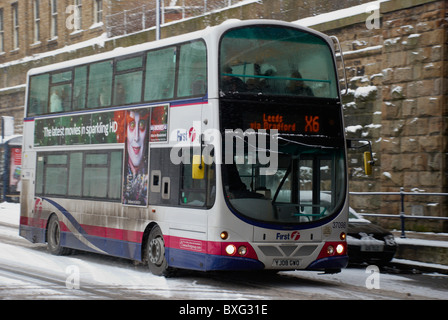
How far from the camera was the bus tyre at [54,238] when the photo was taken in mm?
17781

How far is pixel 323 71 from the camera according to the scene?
44.6 feet

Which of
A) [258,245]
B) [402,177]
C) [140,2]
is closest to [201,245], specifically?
[258,245]

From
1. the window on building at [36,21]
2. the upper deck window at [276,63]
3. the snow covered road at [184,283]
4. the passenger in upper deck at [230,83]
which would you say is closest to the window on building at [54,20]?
the window on building at [36,21]

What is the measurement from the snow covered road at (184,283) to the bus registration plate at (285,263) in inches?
13.7

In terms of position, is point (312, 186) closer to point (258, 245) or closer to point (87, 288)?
point (258, 245)

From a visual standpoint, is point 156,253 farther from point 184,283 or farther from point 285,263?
point 285,263

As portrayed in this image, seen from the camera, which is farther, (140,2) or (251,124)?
(140,2)

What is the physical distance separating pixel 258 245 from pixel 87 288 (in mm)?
2536

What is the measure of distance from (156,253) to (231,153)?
8.44 ft

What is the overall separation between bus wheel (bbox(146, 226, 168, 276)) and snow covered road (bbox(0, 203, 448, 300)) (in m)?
0.16

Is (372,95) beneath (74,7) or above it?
beneath

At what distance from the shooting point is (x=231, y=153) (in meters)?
12.6

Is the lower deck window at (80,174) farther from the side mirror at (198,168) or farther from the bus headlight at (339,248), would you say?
the bus headlight at (339,248)
